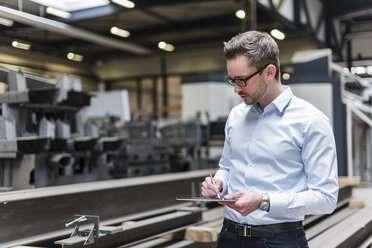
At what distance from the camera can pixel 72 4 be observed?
3.49 meters

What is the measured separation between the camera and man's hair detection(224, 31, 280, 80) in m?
1.21

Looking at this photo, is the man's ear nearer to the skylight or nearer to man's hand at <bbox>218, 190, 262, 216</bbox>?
man's hand at <bbox>218, 190, 262, 216</bbox>

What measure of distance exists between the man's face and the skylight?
1942 millimetres

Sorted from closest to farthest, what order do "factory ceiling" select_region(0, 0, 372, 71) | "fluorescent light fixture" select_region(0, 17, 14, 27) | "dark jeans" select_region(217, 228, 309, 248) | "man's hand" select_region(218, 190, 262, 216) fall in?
"man's hand" select_region(218, 190, 262, 216), "dark jeans" select_region(217, 228, 309, 248), "fluorescent light fixture" select_region(0, 17, 14, 27), "factory ceiling" select_region(0, 0, 372, 71)

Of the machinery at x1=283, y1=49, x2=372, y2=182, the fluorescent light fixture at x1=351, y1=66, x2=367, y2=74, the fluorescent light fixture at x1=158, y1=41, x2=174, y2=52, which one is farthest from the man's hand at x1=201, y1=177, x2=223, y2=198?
the fluorescent light fixture at x1=158, y1=41, x2=174, y2=52

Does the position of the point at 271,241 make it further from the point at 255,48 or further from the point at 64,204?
the point at 64,204

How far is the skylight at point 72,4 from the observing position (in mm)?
2964

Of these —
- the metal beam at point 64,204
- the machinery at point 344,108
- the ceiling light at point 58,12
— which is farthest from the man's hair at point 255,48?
the machinery at point 344,108

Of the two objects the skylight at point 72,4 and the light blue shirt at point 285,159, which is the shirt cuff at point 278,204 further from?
the skylight at point 72,4

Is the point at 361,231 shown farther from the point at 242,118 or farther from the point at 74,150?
the point at 74,150

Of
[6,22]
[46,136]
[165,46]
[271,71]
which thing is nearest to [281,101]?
[271,71]

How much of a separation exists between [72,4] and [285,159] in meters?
2.74

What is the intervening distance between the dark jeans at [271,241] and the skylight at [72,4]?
82.7 inches

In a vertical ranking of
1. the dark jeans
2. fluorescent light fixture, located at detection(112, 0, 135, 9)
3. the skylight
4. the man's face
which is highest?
fluorescent light fixture, located at detection(112, 0, 135, 9)
